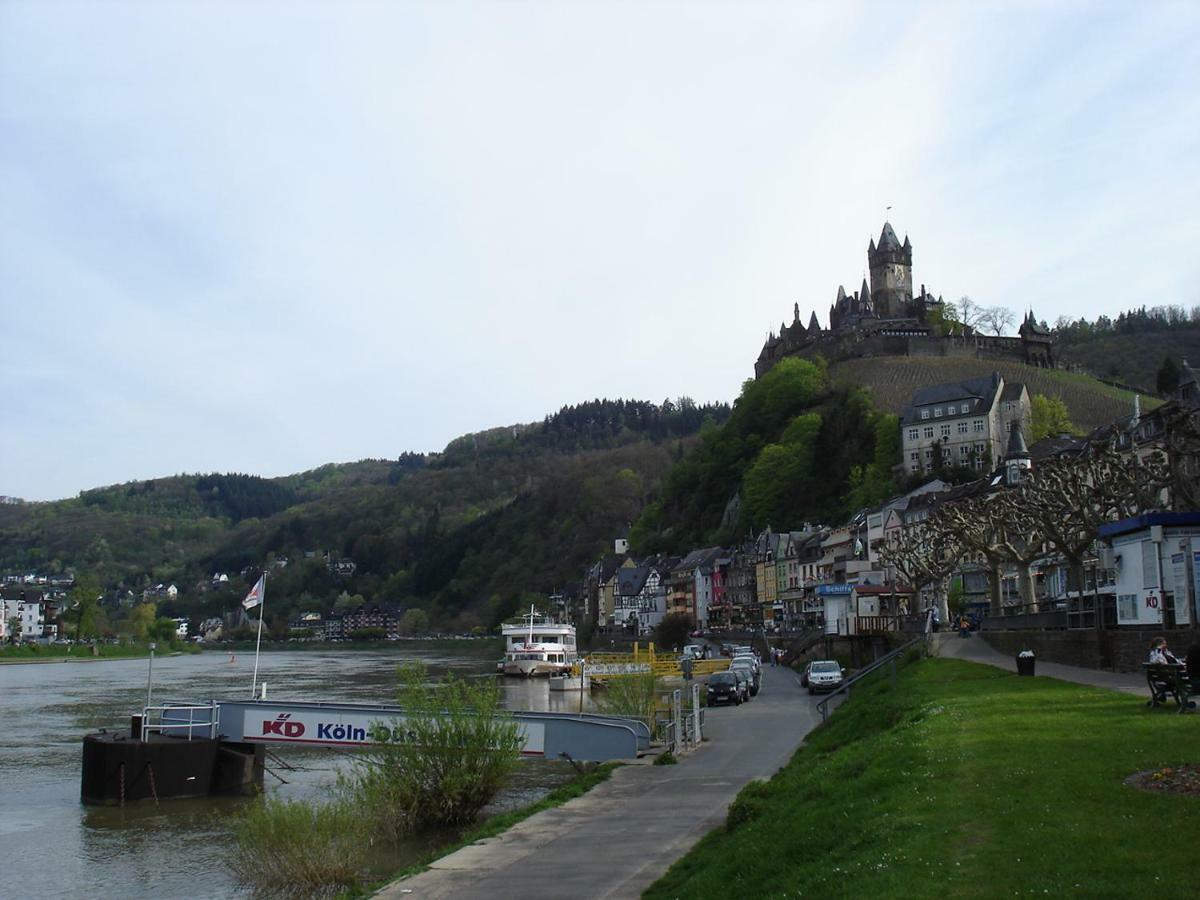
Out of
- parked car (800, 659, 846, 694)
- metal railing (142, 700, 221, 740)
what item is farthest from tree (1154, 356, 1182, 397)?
metal railing (142, 700, 221, 740)

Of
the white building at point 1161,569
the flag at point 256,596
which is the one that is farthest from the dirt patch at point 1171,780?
the flag at point 256,596

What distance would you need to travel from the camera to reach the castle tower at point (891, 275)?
178 meters

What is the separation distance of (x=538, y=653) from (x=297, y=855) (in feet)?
247

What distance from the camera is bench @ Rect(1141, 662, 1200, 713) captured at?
59.3 feet

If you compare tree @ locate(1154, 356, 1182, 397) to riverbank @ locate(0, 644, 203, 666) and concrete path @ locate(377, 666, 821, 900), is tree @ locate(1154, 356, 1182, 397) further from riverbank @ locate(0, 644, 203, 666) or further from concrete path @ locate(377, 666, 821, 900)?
riverbank @ locate(0, 644, 203, 666)

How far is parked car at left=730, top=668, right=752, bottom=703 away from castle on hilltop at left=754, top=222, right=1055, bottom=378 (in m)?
A: 119

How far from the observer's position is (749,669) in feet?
168

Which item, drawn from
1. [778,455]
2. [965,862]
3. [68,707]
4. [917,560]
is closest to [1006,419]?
[778,455]

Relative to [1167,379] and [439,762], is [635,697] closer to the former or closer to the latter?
[439,762]

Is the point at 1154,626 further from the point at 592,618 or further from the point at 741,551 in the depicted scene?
the point at 592,618

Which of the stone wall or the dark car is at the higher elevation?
the stone wall

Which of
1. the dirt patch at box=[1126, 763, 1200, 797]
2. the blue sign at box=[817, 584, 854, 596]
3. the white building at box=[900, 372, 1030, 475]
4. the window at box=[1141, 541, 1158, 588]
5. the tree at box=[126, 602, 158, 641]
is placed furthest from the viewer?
the tree at box=[126, 602, 158, 641]

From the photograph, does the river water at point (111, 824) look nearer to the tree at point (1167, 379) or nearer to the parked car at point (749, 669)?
the parked car at point (749, 669)

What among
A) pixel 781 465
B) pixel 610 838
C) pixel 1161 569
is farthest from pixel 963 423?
pixel 610 838
